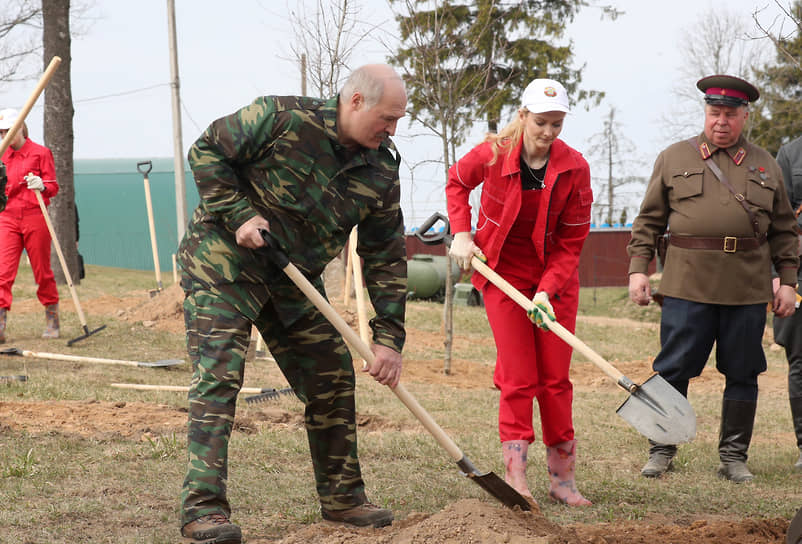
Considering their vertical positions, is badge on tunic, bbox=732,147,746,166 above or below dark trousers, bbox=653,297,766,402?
above

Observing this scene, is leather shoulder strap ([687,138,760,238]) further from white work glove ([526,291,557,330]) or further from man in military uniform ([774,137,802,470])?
white work glove ([526,291,557,330])

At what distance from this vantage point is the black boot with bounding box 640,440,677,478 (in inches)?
208

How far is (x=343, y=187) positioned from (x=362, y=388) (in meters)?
4.50

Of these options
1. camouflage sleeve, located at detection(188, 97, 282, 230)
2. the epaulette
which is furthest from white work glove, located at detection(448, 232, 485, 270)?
camouflage sleeve, located at detection(188, 97, 282, 230)

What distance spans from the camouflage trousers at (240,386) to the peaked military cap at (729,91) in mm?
2679

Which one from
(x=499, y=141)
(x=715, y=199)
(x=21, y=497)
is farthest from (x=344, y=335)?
(x=715, y=199)

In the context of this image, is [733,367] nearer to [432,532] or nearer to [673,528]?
[673,528]

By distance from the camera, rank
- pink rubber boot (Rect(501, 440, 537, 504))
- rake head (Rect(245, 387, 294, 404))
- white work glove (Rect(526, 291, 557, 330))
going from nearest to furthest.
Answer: white work glove (Rect(526, 291, 557, 330)), pink rubber boot (Rect(501, 440, 537, 504)), rake head (Rect(245, 387, 294, 404))

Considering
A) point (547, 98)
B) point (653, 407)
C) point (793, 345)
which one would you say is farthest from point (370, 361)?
point (793, 345)

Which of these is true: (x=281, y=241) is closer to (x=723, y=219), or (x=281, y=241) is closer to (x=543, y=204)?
(x=543, y=204)

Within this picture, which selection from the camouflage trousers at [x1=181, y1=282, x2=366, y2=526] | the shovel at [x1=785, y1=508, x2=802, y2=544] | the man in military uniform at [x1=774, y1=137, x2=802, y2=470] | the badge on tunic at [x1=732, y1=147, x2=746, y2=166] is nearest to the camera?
the shovel at [x1=785, y1=508, x2=802, y2=544]

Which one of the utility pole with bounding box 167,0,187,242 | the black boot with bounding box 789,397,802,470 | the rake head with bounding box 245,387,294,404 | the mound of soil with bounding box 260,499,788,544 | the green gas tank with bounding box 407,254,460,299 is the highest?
the utility pole with bounding box 167,0,187,242

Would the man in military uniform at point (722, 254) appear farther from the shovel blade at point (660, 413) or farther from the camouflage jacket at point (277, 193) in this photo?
the camouflage jacket at point (277, 193)

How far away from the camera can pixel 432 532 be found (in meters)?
3.27
